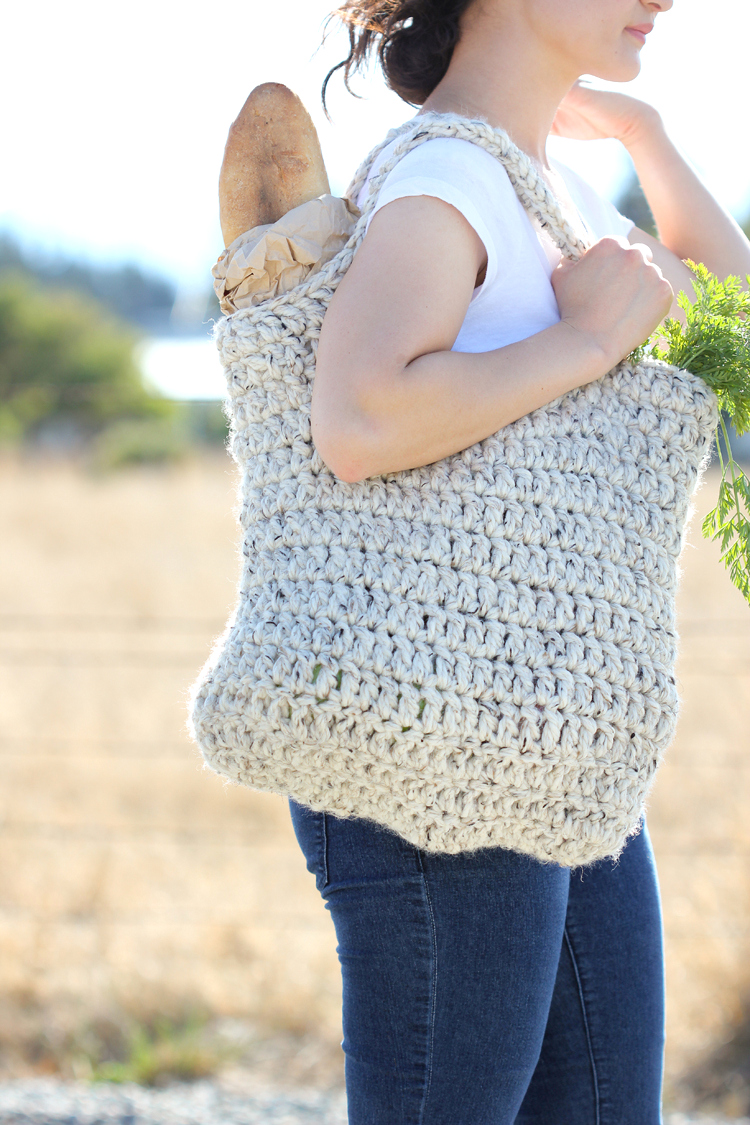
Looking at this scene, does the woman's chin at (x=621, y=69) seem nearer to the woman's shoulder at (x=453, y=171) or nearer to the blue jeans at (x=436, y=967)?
the woman's shoulder at (x=453, y=171)

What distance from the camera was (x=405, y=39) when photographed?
1077 millimetres

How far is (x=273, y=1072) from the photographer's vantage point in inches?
93.3

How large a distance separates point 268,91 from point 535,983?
940 millimetres

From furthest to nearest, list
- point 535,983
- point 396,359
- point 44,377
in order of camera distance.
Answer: point 44,377, point 535,983, point 396,359

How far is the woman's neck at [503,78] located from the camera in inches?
38.9

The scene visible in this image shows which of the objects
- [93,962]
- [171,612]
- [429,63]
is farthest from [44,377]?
[429,63]

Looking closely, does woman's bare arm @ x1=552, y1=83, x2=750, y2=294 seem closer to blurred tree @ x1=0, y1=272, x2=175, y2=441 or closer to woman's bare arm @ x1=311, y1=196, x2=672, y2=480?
woman's bare arm @ x1=311, y1=196, x2=672, y2=480

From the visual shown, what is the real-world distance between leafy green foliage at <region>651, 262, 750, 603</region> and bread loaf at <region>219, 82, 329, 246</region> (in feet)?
1.33

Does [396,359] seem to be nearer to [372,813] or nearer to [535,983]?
[372,813]

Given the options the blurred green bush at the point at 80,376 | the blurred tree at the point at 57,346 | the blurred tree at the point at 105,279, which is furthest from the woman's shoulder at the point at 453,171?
the blurred tree at the point at 105,279

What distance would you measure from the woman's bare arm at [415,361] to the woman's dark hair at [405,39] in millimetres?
320

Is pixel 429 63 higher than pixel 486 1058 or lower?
higher

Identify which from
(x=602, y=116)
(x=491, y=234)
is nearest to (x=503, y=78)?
(x=491, y=234)

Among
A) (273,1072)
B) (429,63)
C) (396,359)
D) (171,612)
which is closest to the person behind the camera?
(396,359)
